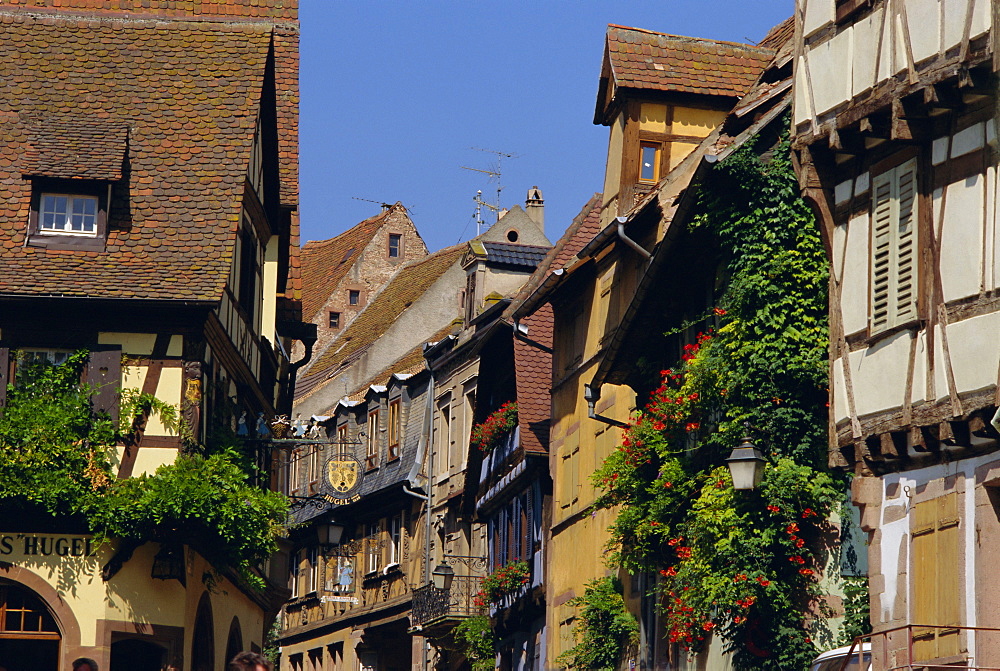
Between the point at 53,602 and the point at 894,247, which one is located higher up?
the point at 894,247

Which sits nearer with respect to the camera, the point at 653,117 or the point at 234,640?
the point at 234,640

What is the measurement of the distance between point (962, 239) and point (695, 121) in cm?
1240

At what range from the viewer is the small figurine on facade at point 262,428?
89.6ft

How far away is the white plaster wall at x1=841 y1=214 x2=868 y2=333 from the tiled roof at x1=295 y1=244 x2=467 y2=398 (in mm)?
36071

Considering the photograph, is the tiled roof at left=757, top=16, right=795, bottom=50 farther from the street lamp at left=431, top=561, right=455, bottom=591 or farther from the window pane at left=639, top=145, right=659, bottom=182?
the street lamp at left=431, top=561, right=455, bottom=591

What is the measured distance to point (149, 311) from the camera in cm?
2220

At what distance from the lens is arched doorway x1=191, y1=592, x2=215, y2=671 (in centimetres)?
2367

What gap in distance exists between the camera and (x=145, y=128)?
24453mm

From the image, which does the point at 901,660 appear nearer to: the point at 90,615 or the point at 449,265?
the point at 90,615

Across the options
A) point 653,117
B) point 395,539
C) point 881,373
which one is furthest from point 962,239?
point 395,539

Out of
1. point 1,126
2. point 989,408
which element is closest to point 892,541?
point 989,408

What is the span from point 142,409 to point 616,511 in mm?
7452

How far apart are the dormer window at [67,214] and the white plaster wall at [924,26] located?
11.9 meters

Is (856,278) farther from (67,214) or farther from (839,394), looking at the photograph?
(67,214)
